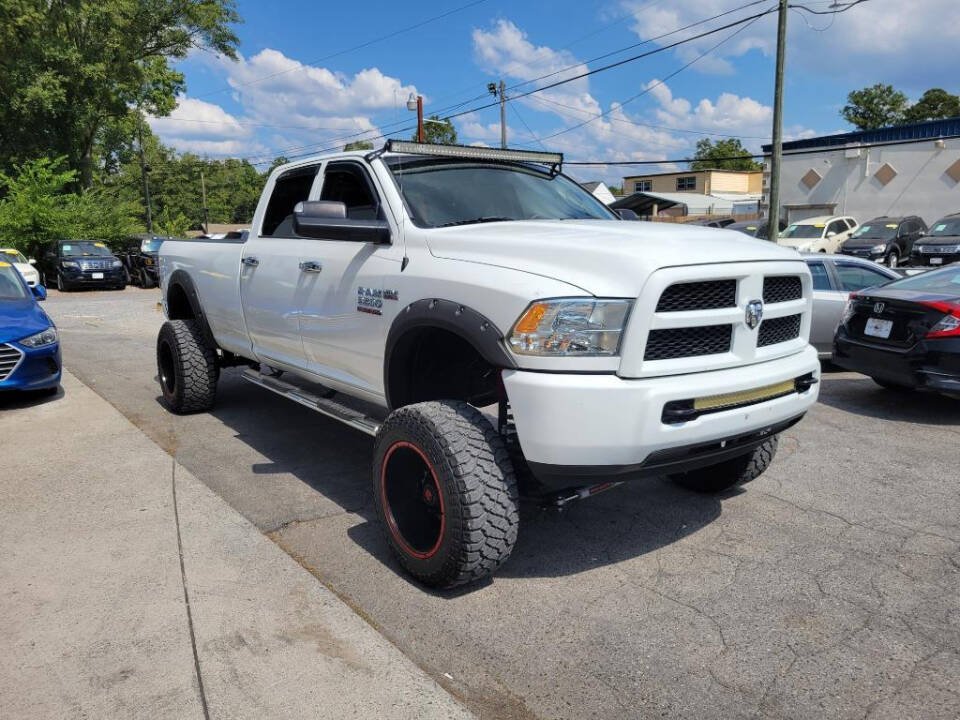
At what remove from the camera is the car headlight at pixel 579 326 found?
2.92m

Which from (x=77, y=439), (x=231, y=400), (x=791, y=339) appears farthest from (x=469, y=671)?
(x=231, y=400)

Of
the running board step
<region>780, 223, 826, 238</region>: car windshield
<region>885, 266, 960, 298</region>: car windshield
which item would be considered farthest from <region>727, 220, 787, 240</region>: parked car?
the running board step

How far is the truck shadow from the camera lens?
3752 millimetres

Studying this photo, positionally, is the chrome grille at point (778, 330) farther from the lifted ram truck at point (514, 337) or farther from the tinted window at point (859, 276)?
the tinted window at point (859, 276)

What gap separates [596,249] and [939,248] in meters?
20.1

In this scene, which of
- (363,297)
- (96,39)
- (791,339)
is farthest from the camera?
(96,39)

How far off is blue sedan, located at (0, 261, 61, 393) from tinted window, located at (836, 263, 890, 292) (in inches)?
333

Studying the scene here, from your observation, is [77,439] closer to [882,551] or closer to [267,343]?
[267,343]

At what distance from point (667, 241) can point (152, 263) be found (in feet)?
79.8

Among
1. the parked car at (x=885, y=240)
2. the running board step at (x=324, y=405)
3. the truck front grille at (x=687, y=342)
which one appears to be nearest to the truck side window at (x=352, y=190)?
the running board step at (x=324, y=405)

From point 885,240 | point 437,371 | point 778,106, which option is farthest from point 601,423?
point 885,240

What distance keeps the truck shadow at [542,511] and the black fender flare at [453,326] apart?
0.77 m

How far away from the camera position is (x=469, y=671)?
2783 millimetres

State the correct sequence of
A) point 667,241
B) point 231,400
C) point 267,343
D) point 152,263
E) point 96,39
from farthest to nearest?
point 96,39
point 152,263
point 231,400
point 267,343
point 667,241
